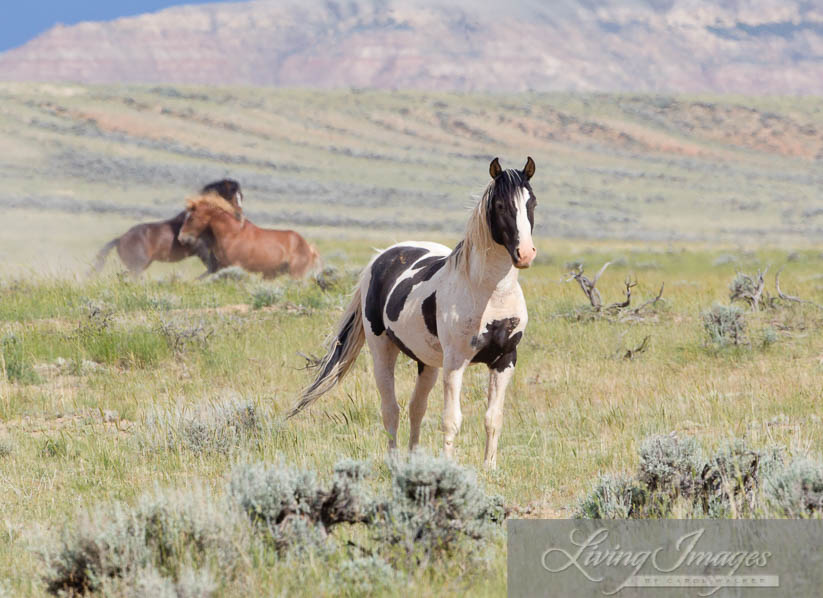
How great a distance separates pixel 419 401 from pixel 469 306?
1.27 meters

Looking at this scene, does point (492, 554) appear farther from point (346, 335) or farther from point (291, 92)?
point (291, 92)

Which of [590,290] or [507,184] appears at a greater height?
[507,184]

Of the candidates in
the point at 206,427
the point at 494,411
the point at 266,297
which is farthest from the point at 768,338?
the point at 266,297

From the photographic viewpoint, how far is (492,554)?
4.29 m

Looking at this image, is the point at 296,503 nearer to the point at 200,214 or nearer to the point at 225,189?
the point at 200,214

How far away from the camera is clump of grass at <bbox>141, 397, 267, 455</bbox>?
6.94 metres

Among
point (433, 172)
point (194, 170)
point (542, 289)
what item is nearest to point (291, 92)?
point (433, 172)

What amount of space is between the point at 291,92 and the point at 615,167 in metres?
41.5

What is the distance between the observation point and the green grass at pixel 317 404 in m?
5.68

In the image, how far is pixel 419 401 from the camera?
7.04 m

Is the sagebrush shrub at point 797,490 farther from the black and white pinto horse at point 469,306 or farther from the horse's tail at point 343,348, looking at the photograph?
the horse's tail at point 343,348

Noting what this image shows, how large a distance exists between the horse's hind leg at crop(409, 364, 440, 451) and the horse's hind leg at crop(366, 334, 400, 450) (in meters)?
0.16

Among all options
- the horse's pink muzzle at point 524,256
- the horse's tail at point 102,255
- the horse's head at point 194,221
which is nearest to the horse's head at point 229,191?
the horse's head at point 194,221

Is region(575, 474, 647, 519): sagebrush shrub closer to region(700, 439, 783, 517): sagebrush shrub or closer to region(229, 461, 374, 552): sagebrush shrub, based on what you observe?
region(700, 439, 783, 517): sagebrush shrub
